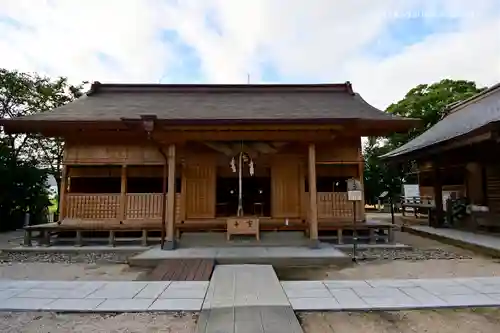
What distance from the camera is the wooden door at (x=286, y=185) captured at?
27.2ft

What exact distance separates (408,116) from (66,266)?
19392 millimetres

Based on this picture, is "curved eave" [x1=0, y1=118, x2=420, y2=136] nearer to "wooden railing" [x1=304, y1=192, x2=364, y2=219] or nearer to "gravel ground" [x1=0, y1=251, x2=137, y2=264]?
"wooden railing" [x1=304, y1=192, x2=364, y2=219]

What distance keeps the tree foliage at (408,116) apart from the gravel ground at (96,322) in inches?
718

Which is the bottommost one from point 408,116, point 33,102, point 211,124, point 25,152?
point 211,124

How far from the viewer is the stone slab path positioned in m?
2.82

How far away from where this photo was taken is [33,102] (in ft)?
41.5

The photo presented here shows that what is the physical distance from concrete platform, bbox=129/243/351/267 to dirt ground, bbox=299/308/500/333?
262 cm

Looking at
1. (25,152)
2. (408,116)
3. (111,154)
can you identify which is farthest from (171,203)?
(408,116)

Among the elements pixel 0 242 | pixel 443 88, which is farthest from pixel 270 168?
pixel 443 88

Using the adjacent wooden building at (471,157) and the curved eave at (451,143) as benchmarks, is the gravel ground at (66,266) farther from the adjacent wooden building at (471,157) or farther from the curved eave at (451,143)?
the adjacent wooden building at (471,157)

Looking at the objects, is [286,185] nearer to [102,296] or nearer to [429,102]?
[102,296]

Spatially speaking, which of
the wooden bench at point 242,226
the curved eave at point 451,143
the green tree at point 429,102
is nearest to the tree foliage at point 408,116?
the green tree at point 429,102

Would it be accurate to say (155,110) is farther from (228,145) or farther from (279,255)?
(279,255)

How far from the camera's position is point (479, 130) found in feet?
25.8
